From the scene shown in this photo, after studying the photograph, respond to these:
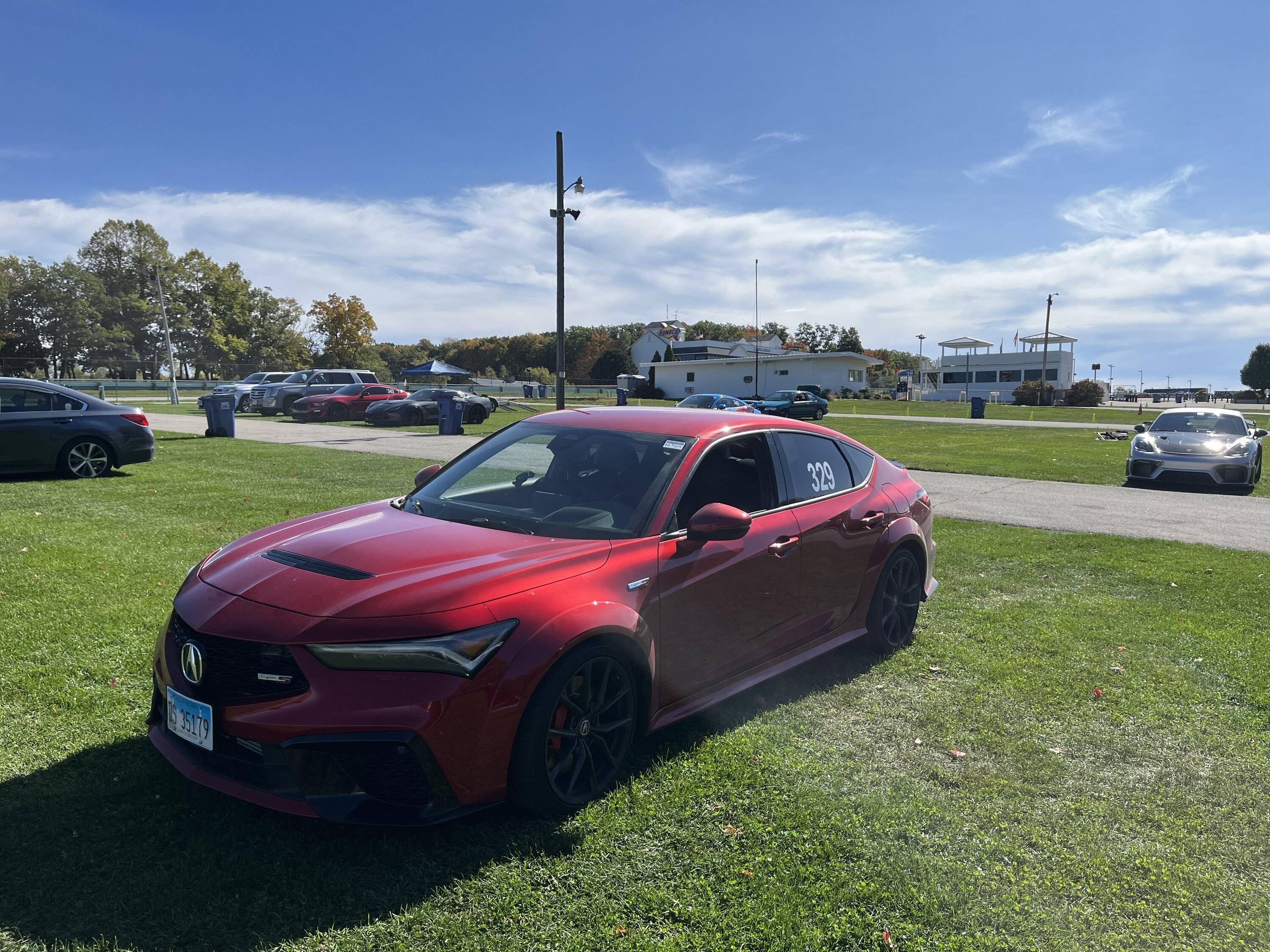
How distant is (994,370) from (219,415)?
85.1 m

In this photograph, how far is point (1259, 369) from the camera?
109125 millimetres

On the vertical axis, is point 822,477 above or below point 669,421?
below

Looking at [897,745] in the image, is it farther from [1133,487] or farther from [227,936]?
[1133,487]

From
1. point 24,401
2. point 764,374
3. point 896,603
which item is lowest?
point 896,603

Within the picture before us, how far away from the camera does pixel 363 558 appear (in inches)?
127

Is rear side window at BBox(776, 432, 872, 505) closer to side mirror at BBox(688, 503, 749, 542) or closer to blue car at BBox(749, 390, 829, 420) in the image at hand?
side mirror at BBox(688, 503, 749, 542)

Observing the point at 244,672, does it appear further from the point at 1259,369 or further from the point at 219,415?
the point at 1259,369

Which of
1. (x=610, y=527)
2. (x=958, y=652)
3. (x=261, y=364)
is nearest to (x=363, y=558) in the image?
(x=610, y=527)

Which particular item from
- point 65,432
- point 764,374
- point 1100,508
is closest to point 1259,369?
point 764,374

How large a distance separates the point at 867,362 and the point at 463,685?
81.4m

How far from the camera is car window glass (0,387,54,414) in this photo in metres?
10.9

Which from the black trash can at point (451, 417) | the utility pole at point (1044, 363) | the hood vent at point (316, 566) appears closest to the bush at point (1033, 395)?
the utility pole at point (1044, 363)

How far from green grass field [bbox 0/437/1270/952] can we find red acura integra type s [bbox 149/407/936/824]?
0.25 meters

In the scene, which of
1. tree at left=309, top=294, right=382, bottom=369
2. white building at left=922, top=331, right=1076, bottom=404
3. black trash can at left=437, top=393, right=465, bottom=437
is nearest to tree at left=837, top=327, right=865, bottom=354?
white building at left=922, top=331, right=1076, bottom=404
